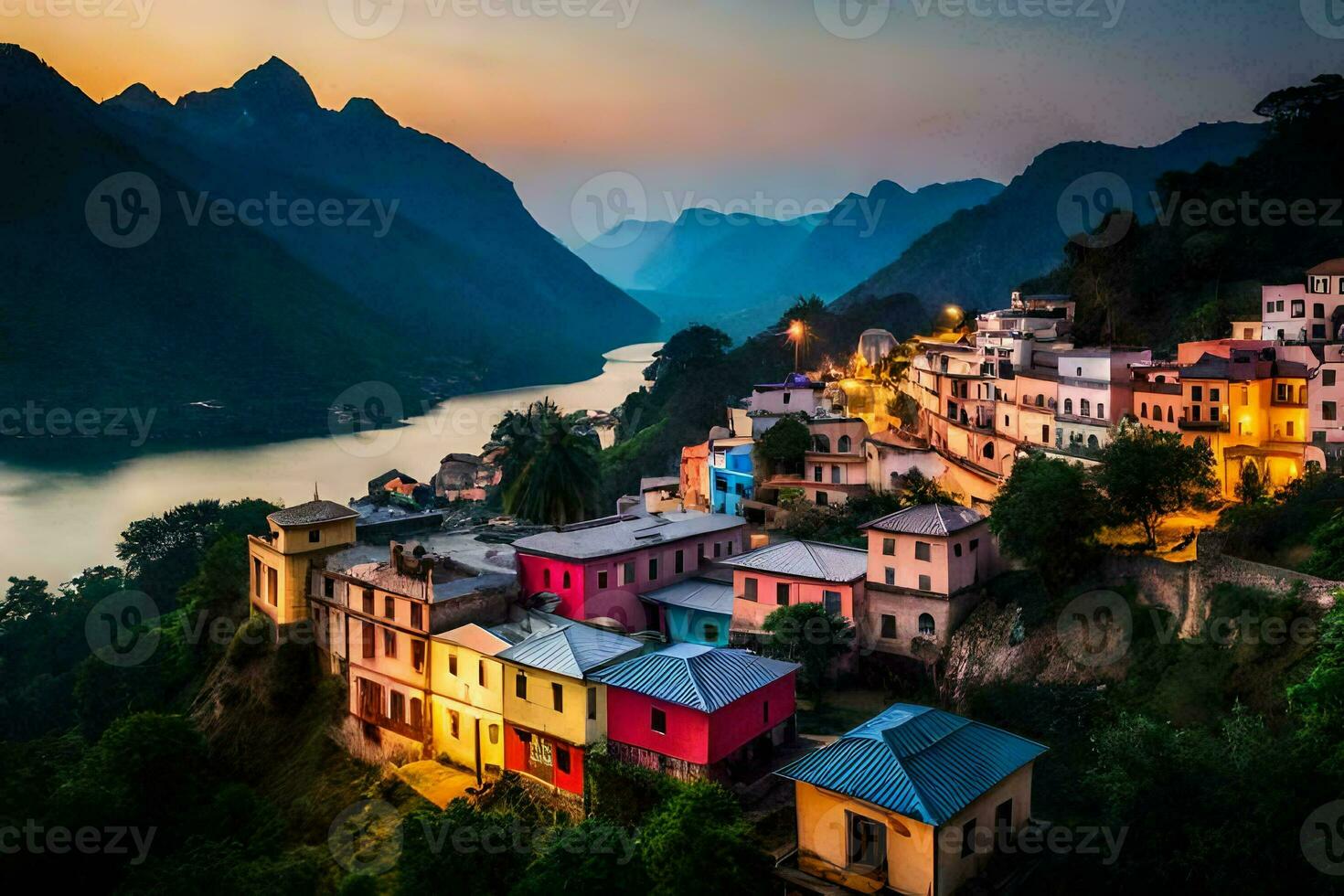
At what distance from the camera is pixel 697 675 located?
20391 millimetres

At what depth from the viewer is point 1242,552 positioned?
23.6 meters

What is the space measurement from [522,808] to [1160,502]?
18.7 meters

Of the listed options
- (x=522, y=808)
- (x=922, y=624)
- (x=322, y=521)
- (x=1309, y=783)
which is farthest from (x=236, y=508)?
(x=1309, y=783)

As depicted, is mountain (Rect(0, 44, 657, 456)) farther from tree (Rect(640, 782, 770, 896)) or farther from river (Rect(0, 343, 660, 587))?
tree (Rect(640, 782, 770, 896))

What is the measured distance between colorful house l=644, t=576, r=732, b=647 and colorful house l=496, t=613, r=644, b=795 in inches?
227

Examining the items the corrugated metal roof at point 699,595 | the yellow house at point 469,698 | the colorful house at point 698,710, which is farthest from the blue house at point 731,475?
the colorful house at point 698,710

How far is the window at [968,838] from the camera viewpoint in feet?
51.4

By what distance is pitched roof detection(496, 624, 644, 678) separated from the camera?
2169 cm

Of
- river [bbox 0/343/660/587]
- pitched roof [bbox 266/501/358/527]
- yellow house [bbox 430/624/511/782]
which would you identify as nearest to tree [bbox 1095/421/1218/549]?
yellow house [bbox 430/624/511/782]

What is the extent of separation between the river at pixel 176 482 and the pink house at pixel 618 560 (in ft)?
157

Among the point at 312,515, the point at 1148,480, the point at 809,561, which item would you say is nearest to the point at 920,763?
the point at 809,561

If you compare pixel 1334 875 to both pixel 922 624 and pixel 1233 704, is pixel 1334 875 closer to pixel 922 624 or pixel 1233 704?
pixel 1233 704

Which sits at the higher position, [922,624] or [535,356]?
[535,356]

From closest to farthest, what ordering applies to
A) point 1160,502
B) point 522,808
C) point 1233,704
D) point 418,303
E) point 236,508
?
point 1233,704
point 522,808
point 1160,502
point 236,508
point 418,303
